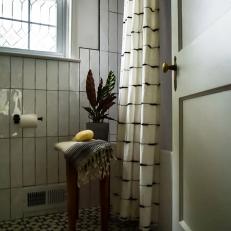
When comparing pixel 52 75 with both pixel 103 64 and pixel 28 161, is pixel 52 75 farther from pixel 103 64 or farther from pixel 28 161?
pixel 28 161

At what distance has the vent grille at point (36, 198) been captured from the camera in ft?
5.99

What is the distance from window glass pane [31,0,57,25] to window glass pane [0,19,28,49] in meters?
0.11

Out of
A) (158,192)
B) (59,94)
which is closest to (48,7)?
(59,94)

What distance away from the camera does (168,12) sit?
165cm

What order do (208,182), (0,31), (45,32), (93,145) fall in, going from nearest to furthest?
(208,182) → (93,145) → (0,31) → (45,32)

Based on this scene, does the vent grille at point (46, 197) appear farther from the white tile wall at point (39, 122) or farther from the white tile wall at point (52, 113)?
the white tile wall at point (52, 113)

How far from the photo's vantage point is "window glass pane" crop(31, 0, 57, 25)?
6.45ft

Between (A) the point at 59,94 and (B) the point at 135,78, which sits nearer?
(B) the point at 135,78

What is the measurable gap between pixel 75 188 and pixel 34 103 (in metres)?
0.77

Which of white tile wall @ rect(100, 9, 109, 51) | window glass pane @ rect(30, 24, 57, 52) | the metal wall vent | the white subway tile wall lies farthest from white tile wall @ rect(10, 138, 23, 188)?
white tile wall @ rect(100, 9, 109, 51)

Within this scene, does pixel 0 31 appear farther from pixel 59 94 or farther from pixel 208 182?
pixel 208 182

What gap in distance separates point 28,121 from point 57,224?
2.41 ft

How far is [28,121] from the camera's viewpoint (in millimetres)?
1726

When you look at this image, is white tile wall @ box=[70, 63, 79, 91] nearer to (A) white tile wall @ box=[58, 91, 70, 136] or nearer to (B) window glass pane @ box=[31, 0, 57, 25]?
(A) white tile wall @ box=[58, 91, 70, 136]
